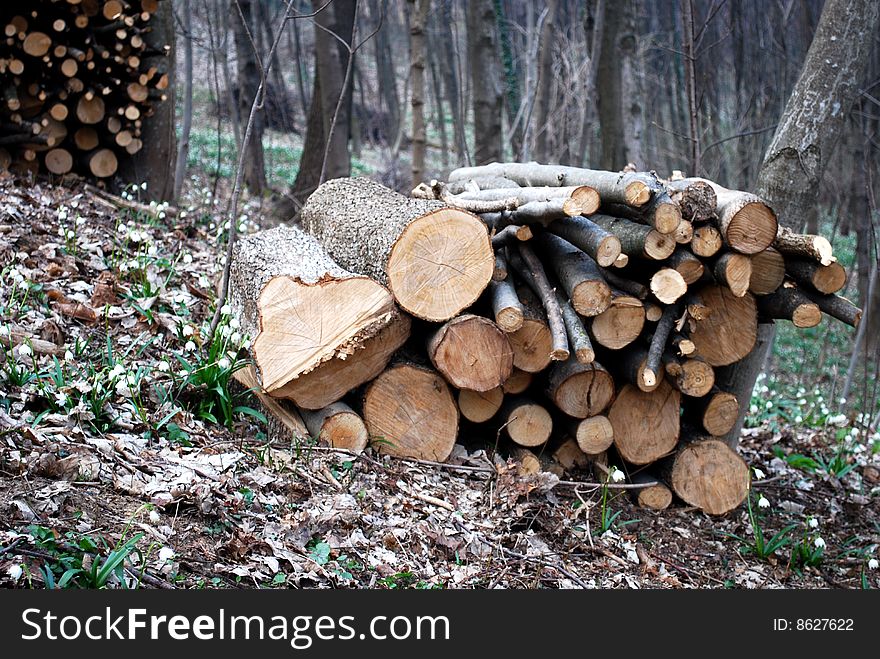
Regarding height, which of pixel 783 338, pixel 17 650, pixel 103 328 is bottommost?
pixel 783 338

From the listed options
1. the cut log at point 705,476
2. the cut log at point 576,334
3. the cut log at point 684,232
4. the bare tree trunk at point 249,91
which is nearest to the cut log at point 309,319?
the cut log at point 576,334

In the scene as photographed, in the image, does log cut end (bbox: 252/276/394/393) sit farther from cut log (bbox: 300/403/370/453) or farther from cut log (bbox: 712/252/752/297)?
cut log (bbox: 712/252/752/297)

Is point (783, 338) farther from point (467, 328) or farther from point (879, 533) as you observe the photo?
point (467, 328)

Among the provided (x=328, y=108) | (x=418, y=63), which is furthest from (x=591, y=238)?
(x=328, y=108)

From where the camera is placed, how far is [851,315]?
13.8 ft

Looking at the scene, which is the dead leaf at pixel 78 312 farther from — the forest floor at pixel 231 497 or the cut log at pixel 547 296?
the cut log at pixel 547 296

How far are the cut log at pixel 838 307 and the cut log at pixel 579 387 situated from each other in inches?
46.8

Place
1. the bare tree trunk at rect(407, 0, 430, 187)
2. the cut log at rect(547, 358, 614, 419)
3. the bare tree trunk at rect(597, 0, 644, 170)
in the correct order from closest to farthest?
the cut log at rect(547, 358, 614, 419) → the bare tree trunk at rect(407, 0, 430, 187) → the bare tree trunk at rect(597, 0, 644, 170)

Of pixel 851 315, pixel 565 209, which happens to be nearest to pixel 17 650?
pixel 565 209

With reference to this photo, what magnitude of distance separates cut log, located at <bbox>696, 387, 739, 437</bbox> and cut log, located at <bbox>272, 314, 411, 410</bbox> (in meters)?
1.94

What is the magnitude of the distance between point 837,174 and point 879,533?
11.7 metres

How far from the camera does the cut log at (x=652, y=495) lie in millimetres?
4844

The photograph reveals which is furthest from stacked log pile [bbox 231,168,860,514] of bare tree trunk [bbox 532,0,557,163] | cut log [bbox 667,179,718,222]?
bare tree trunk [bbox 532,0,557,163]

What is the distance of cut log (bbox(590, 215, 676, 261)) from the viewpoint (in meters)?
4.11
